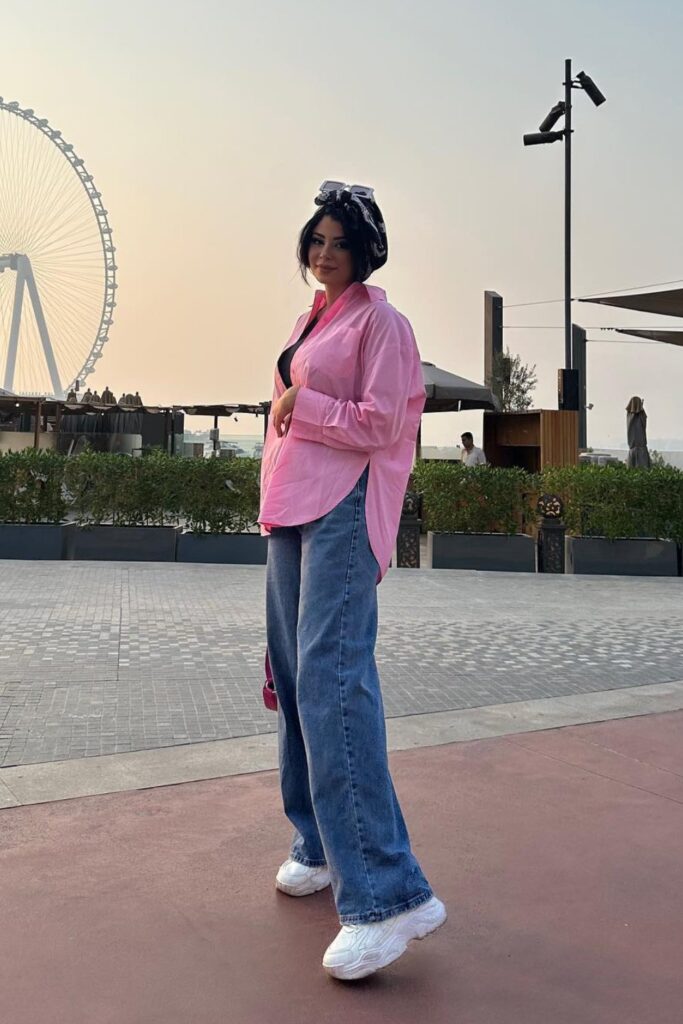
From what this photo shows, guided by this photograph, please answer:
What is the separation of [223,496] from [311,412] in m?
7.00

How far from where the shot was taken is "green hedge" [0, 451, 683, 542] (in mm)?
8930

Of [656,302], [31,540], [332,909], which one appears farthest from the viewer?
[656,302]

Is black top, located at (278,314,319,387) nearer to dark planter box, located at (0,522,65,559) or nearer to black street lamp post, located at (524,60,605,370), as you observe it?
dark planter box, located at (0,522,65,559)

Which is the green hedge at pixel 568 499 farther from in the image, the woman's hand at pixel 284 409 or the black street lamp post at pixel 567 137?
the woman's hand at pixel 284 409

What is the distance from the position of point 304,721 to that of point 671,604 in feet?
18.5

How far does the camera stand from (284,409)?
2.02 meters

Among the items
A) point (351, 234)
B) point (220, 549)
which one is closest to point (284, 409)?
point (351, 234)

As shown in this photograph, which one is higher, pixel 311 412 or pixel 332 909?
pixel 311 412

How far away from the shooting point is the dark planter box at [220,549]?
29.0ft

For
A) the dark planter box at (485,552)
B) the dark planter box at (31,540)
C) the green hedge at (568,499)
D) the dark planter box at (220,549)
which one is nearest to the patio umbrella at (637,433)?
the green hedge at (568,499)

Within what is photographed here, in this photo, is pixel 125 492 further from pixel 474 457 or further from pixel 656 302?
pixel 656 302

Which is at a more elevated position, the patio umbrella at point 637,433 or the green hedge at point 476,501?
the patio umbrella at point 637,433

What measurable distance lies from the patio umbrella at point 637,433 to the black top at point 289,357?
11353mm

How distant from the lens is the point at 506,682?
4422 mm
